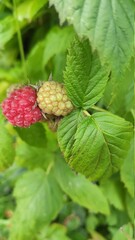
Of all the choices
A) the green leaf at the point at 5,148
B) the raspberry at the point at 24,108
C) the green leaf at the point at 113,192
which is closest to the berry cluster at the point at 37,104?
the raspberry at the point at 24,108

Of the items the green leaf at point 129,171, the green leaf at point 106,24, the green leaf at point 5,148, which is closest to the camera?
the green leaf at point 106,24

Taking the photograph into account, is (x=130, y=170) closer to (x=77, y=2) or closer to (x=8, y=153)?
(x=8, y=153)

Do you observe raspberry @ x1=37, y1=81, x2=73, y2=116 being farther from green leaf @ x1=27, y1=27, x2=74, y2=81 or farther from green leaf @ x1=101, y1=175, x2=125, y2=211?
green leaf @ x1=101, y1=175, x2=125, y2=211

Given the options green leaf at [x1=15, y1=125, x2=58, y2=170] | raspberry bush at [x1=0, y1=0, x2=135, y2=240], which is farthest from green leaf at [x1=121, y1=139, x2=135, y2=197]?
green leaf at [x1=15, y1=125, x2=58, y2=170]

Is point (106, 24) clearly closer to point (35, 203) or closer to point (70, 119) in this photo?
point (70, 119)

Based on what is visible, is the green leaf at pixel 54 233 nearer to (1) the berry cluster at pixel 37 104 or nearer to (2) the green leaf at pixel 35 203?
(2) the green leaf at pixel 35 203

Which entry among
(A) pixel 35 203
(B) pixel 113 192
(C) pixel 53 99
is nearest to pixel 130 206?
(B) pixel 113 192
